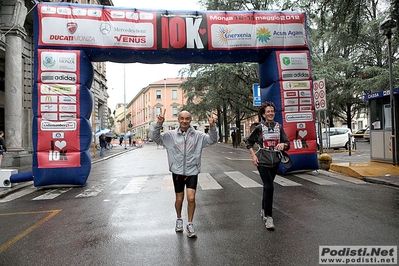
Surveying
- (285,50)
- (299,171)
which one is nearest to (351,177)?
(299,171)

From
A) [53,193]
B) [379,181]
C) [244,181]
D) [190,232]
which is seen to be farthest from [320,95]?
[53,193]

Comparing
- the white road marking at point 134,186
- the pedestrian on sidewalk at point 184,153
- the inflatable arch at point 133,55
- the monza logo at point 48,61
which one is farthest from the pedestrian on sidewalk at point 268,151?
the monza logo at point 48,61

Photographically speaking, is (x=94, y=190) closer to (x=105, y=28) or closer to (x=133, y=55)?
(x=133, y=55)

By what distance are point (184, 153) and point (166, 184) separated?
4661 mm

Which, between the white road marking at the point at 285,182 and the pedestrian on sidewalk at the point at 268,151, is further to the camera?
the white road marking at the point at 285,182

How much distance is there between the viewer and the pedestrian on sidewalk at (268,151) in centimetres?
465

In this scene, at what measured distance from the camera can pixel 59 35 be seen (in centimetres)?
904

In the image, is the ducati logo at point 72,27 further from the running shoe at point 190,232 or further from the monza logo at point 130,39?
the running shoe at point 190,232

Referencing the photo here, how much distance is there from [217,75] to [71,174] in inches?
615

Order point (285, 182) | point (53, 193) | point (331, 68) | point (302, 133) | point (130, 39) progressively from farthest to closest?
point (331, 68)
point (302, 133)
point (130, 39)
point (285, 182)
point (53, 193)

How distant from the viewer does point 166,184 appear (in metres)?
8.80

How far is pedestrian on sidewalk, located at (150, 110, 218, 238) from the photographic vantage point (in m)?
4.34

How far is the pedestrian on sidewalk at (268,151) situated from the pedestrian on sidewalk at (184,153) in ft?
2.50

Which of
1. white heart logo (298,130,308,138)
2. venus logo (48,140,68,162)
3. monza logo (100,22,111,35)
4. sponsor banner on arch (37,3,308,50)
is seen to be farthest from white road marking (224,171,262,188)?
monza logo (100,22,111,35)
